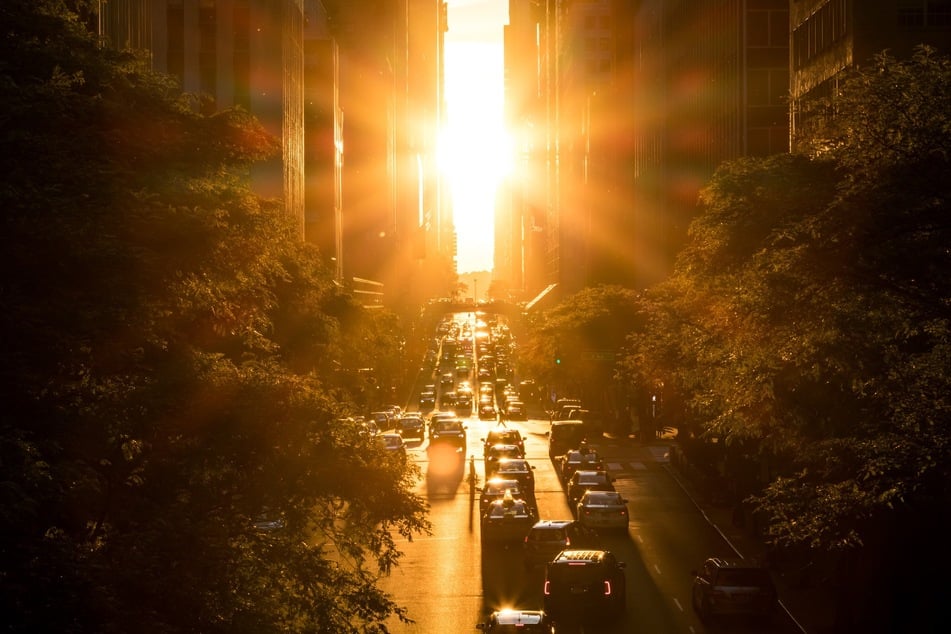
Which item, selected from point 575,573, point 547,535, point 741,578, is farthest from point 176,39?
point 741,578

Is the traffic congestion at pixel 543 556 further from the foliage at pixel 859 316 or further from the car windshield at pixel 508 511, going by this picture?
the foliage at pixel 859 316

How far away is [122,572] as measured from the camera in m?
16.3

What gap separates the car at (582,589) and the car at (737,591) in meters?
2.04

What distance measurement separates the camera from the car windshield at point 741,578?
1293 inches

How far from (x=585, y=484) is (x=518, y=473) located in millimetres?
3539

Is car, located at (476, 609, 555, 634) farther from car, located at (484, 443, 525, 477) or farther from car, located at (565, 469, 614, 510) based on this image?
car, located at (484, 443, 525, 477)

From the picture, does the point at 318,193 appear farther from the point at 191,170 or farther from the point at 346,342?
the point at 191,170

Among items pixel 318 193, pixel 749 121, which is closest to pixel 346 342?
pixel 749 121

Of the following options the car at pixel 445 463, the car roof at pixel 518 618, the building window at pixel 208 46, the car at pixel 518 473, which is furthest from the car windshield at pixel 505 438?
the car roof at pixel 518 618

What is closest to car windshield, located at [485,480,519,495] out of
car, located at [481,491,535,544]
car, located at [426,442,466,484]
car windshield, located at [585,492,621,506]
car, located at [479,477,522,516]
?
car, located at [479,477,522,516]

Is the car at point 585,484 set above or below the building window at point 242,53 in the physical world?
below

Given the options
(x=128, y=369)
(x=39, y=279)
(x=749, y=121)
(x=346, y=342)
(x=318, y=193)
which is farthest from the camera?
(x=318, y=193)

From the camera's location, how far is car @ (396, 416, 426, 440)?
94.1 m

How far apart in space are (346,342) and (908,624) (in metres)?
24.2
